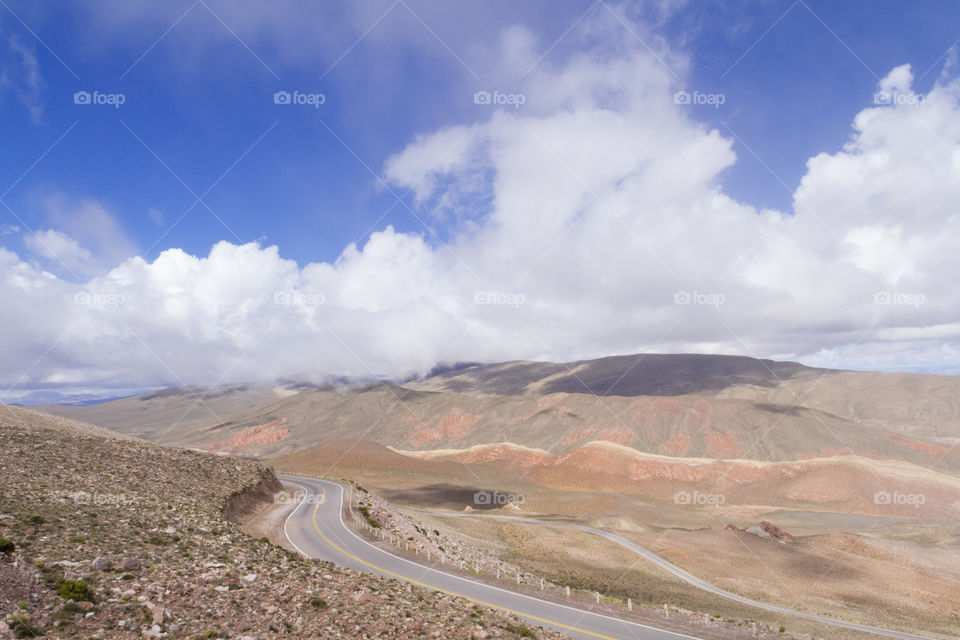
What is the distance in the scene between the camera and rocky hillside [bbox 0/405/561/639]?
11.5 meters

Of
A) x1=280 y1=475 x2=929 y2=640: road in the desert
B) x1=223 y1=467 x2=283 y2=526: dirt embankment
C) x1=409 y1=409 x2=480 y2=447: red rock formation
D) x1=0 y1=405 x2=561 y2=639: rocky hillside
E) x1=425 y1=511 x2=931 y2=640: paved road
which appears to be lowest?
x1=425 y1=511 x2=931 y2=640: paved road

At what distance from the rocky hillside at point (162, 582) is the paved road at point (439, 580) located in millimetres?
4089

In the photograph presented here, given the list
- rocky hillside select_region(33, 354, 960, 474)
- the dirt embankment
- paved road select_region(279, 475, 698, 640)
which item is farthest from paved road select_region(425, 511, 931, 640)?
rocky hillside select_region(33, 354, 960, 474)

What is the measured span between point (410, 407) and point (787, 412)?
128 metres

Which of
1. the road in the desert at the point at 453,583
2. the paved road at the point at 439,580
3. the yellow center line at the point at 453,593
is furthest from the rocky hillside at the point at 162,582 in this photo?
the road in the desert at the point at 453,583

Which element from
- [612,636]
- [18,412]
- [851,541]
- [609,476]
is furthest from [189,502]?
[609,476]

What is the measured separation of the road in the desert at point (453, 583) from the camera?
846 inches

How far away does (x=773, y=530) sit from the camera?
214 feet

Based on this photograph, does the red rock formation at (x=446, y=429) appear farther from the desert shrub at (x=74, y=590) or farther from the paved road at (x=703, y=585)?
the desert shrub at (x=74, y=590)

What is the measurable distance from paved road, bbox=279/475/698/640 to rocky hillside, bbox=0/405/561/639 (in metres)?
4.09

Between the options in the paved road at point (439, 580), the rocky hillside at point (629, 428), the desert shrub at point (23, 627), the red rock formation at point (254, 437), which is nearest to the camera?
the desert shrub at point (23, 627)

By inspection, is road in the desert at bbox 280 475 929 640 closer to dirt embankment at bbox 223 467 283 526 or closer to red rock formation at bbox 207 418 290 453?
dirt embankment at bbox 223 467 283 526

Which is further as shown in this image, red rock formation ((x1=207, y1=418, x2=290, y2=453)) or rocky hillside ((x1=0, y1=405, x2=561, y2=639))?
red rock formation ((x1=207, y1=418, x2=290, y2=453))

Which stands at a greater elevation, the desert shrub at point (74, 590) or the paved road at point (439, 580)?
the desert shrub at point (74, 590)
